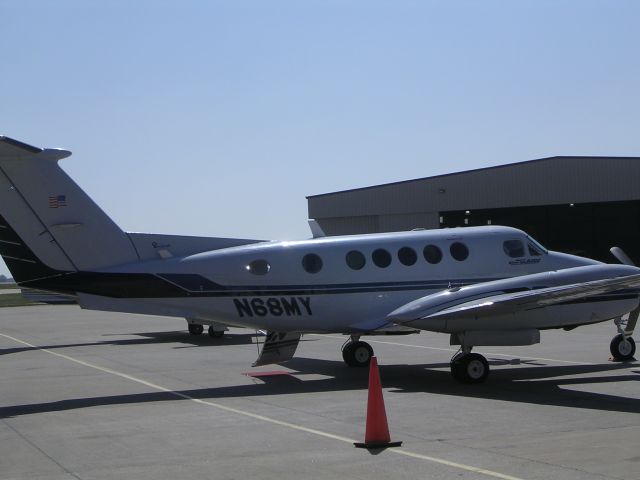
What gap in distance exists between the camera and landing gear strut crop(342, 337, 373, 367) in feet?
63.4

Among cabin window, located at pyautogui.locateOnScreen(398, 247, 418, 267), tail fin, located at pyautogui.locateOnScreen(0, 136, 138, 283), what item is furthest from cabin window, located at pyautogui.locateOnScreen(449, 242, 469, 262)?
tail fin, located at pyautogui.locateOnScreen(0, 136, 138, 283)

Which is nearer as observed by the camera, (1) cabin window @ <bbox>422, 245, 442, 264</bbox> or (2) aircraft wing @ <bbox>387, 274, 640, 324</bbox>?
(2) aircraft wing @ <bbox>387, 274, 640, 324</bbox>

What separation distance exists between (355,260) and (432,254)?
1646 mm

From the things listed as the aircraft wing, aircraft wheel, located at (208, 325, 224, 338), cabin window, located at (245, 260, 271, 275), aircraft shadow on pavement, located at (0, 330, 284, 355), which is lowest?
aircraft shadow on pavement, located at (0, 330, 284, 355)

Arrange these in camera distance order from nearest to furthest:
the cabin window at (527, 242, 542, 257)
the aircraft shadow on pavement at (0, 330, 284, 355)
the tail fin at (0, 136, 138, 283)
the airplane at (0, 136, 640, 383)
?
the tail fin at (0, 136, 138, 283), the airplane at (0, 136, 640, 383), the cabin window at (527, 242, 542, 257), the aircraft shadow on pavement at (0, 330, 284, 355)

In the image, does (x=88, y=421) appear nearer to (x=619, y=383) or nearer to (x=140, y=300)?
(x=140, y=300)

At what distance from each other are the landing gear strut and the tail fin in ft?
18.1

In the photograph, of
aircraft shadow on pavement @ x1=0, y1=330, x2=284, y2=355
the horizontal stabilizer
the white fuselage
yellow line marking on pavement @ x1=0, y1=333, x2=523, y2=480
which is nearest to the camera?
yellow line marking on pavement @ x1=0, y1=333, x2=523, y2=480

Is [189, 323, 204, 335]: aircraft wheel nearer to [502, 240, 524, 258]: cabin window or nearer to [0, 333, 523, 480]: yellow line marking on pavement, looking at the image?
[0, 333, 523, 480]: yellow line marking on pavement

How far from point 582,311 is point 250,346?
11.5 meters

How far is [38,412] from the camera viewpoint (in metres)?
13.7

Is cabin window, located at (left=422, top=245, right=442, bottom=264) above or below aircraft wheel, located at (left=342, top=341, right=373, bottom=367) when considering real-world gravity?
above

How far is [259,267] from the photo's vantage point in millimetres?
17172

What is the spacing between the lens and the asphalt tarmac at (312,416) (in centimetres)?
939
